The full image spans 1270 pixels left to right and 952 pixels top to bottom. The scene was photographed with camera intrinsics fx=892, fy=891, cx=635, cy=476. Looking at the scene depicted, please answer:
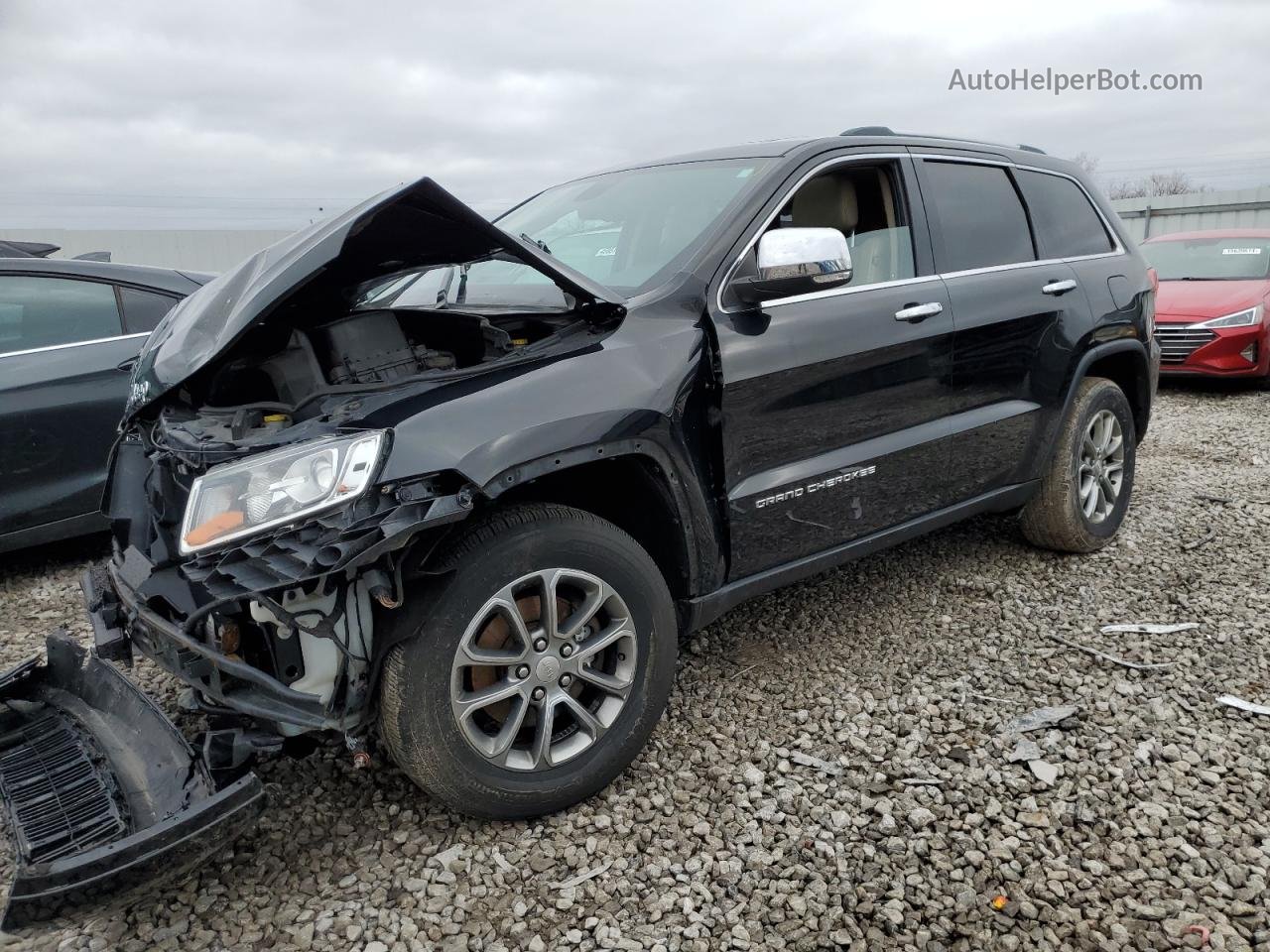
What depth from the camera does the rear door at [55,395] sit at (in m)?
4.12

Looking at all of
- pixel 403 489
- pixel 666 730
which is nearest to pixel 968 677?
pixel 666 730

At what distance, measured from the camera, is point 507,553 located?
2.23 metres

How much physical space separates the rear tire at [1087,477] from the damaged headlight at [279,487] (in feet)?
10.4

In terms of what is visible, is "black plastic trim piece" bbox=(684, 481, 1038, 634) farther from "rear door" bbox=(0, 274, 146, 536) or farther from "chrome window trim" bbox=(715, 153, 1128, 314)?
"rear door" bbox=(0, 274, 146, 536)

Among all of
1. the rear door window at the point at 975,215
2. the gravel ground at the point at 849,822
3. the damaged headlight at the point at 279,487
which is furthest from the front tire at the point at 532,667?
the rear door window at the point at 975,215

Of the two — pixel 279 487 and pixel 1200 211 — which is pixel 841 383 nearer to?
pixel 279 487

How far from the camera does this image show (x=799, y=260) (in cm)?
258

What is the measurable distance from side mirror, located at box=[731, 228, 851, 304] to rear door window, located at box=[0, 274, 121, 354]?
351 cm

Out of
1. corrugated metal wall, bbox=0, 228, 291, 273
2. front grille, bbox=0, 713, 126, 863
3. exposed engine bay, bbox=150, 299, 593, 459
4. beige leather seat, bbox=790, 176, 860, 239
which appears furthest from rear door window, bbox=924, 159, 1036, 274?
corrugated metal wall, bbox=0, 228, 291, 273

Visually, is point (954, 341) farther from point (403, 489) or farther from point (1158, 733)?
point (403, 489)

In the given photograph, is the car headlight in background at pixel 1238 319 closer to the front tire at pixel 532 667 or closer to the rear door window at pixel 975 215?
the rear door window at pixel 975 215

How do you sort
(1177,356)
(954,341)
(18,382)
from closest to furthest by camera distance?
(954,341) < (18,382) < (1177,356)

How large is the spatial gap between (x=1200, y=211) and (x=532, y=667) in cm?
1959

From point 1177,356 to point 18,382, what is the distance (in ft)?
30.1
